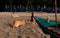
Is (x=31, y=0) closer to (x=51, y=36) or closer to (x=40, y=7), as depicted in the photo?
(x=40, y=7)

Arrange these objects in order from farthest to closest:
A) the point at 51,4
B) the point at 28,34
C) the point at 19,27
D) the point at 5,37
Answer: the point at 51,4, the point at 19,27, the point at 28,34, the point at 5,37

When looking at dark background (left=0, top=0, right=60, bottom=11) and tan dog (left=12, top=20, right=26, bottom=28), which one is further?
dark background (left=0, top=0, right=60, bottom=11)

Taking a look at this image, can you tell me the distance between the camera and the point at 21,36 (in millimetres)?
24656

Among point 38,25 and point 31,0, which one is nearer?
point 38,25

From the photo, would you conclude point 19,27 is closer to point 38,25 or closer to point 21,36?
point 38,25

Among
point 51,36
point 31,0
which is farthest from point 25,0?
point 51,36

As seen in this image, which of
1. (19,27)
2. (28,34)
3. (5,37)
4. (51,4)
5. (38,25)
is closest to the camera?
(5,37)

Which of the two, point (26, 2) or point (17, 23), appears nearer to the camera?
point (17, 23)

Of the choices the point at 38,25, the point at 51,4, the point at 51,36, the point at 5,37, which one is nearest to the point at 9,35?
the point at 5,37

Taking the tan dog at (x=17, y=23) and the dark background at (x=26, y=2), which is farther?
the dark background at (x=26, y=2)

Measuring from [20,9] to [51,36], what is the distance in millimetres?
33897

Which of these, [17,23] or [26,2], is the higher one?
[26,2]

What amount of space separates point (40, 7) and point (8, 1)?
279 inches

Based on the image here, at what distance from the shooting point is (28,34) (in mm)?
25844
